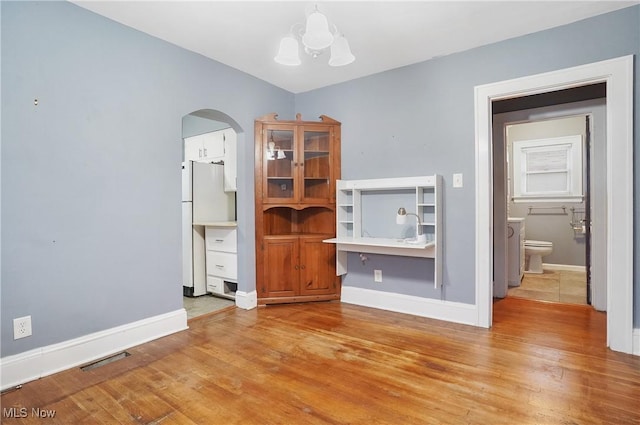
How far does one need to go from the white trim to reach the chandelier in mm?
2219

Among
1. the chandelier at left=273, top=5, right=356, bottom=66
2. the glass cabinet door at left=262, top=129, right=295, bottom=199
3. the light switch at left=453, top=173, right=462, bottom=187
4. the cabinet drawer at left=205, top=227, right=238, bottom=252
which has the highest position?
the chandelier at left=273, top=5, right=356, bottom=66

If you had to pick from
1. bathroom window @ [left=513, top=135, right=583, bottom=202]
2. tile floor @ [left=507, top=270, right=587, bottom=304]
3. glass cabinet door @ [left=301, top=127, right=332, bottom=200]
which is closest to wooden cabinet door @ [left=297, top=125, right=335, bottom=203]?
glass cabinet door @ [left=301, top=127, right=332, bottom=200]

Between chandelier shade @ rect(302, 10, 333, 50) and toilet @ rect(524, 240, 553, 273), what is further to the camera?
toilet @ rect(524, 240, 553, 273)

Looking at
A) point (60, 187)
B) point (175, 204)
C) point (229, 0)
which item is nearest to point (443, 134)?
point (229, 0)

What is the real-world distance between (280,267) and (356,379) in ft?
5.54

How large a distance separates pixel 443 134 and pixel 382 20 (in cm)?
113

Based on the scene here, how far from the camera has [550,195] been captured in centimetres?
518

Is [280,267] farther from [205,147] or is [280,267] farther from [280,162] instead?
[205,147]

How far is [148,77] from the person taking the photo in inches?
100

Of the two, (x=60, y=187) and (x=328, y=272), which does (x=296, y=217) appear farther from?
(x=60, y=187)

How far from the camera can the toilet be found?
4.83m

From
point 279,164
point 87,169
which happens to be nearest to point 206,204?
point 279,164

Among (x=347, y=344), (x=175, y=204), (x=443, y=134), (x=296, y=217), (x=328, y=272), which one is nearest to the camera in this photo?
(x=347, y=344)

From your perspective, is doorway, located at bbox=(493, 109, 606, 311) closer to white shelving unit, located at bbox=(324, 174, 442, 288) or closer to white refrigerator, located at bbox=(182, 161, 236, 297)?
white shelving unit, located at bbox=(324, 174, 442, 288)
